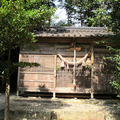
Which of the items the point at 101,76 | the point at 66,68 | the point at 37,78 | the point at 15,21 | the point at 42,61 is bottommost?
the point at 37,78

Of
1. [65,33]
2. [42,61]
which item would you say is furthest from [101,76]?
[42,61]

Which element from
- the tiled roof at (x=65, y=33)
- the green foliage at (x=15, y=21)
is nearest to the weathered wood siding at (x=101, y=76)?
the tiled roof at (x=65, y=33)

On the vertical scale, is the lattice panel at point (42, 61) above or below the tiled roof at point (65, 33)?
below

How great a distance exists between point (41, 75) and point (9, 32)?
389 cm

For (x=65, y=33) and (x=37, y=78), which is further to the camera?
(x=65, y=33)

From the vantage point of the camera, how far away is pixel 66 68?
7148 millimetres

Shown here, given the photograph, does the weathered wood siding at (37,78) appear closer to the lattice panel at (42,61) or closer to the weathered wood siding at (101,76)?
the lattice panel at (42,61)

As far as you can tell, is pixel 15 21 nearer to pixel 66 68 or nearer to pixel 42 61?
pixel 42 61

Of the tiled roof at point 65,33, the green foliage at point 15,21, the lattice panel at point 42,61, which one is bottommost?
the lattice panel at point 42,61

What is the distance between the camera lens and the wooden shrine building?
7.00 meters

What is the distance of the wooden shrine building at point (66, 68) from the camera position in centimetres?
700

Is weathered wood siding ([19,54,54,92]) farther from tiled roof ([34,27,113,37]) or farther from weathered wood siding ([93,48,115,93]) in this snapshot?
weathered wood siding ([93,48,115,93])

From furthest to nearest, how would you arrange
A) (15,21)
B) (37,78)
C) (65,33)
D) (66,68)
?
1. (65,33)
2. (66,68)
3. (37,78)
4. (15,21)

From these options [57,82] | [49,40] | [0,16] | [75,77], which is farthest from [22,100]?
[0,16]
